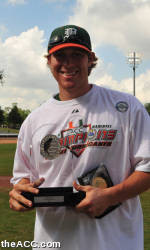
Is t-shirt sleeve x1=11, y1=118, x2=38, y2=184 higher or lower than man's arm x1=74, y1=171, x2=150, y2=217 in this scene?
higher

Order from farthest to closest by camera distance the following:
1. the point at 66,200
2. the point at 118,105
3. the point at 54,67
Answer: the point at 54,67, the point at 118,105, the point at 66,200

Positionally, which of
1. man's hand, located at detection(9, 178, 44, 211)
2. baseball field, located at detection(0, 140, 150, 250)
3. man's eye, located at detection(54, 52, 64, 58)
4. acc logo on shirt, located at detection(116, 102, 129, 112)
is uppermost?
man's eye, located at detection(54, 52, 64, 58)

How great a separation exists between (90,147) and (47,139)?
276 mm

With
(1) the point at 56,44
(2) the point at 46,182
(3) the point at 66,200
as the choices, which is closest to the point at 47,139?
(2) the point at 46,182

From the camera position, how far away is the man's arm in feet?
5.71

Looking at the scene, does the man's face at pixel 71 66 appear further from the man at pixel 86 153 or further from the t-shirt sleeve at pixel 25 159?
the t-shirt sleeve at pixel 25 159

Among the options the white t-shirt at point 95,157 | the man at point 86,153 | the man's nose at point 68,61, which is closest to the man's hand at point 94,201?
the man at point 86,153

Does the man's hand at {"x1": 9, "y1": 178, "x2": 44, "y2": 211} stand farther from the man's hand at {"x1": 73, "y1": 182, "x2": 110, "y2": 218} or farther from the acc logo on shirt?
the acc logo on shirt

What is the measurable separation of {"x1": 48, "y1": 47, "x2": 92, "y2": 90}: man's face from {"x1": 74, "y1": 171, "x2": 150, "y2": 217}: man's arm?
0.61 m

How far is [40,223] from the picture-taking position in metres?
2.01

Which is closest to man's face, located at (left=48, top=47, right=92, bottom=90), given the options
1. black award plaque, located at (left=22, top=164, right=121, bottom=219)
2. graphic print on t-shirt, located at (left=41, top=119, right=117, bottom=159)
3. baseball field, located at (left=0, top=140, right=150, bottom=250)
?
graphic print on t-shirt, located at (left=41, top=119, right=117, bottom=159)

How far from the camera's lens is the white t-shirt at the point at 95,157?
1864 millimetres

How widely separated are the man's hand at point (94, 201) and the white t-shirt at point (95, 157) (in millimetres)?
134

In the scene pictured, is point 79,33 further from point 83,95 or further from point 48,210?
point 48,210
